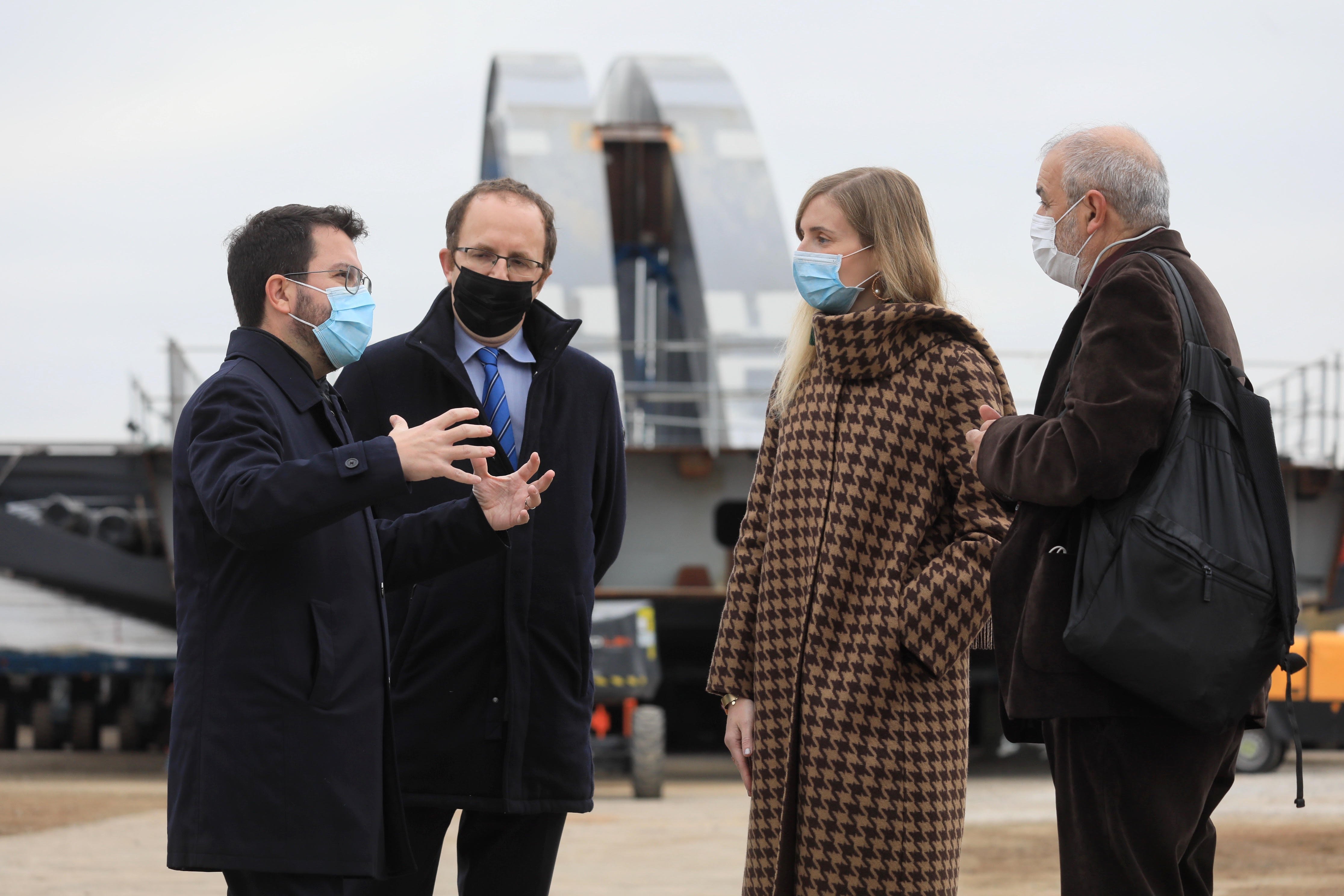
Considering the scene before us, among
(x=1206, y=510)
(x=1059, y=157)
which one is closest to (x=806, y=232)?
(x=1059, y=157)

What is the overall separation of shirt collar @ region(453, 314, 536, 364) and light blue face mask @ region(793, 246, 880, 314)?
799mm

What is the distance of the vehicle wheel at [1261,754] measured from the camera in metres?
16.3

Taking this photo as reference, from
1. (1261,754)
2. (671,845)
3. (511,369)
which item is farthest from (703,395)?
(511,369)

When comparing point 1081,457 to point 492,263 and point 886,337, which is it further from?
point 492,263

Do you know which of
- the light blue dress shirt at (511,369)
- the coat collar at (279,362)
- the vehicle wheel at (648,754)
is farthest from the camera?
the vehicle wheel at (648,754)

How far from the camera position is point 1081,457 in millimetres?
2811

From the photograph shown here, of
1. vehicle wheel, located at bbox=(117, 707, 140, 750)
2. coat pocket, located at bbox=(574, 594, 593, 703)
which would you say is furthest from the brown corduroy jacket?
vehicle wheel, located at bbox=(117, 707, 140, 750)

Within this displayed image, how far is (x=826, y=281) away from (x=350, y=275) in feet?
3.47

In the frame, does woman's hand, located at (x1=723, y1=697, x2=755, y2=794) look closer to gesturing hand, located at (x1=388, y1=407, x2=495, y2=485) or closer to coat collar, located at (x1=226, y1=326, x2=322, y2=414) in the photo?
gesturing hand, located at (x1=388, y1=407, x2=495, y2=485)

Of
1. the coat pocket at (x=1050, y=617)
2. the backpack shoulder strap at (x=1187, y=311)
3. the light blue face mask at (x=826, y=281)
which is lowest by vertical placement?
the coat pocket at (x=1050, y=617)

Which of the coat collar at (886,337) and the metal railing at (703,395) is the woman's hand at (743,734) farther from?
the metal railing at (703,395)

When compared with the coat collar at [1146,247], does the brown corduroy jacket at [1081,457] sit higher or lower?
lower

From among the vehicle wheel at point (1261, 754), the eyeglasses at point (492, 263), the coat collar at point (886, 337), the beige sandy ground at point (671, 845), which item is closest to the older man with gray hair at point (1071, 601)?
the coat collar at point (886, 337)

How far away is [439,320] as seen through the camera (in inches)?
153
